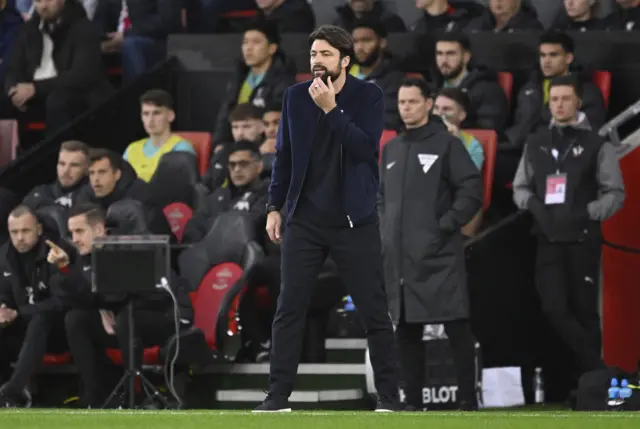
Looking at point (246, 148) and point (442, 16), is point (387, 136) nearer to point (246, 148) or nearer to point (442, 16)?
point (246, 148)

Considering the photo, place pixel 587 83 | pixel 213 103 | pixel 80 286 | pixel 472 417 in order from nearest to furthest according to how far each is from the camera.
→ pixel 472 417, pixel 80 286, pixel 587 83, pixel 213 103

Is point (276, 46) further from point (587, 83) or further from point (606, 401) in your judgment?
point (606, 401)

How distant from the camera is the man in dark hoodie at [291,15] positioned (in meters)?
15.4

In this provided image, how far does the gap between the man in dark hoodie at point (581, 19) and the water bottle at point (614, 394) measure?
468 cm

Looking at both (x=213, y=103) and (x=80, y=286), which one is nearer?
(x=80, y=286)

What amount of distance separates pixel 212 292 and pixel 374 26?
287 centimetres

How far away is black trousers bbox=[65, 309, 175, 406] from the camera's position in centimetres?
1138

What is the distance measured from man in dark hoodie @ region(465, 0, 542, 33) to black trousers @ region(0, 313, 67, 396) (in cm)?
466

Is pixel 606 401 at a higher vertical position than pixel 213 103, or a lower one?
lower

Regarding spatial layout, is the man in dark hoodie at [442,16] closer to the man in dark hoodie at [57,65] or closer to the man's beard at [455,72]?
the man's beard at [455,72]

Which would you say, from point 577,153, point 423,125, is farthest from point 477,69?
point 423,125

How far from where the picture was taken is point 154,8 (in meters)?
15.8

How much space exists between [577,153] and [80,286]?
3445mm

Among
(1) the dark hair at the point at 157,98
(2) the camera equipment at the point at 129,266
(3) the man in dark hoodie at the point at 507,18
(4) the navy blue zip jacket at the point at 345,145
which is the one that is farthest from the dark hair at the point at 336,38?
(3) the man in dark hoodie at the point at 507,18
